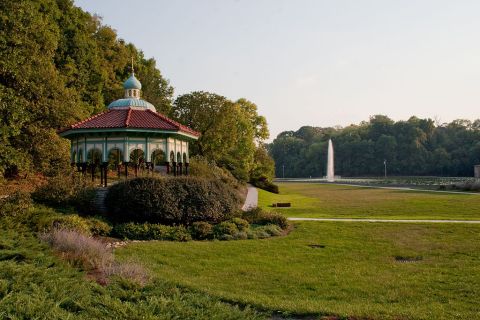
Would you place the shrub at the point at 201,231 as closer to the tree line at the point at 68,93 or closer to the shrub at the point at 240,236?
the shrub at the point at 240,236

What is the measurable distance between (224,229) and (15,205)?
295 inches

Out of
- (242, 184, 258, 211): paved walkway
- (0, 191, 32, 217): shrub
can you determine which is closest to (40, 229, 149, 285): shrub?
(0, 191, 32, 217): shrub

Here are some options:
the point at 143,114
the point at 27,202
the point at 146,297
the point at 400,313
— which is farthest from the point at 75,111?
the point at 400,313

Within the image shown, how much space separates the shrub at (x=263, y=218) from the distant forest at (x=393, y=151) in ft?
281

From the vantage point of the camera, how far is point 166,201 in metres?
18.0

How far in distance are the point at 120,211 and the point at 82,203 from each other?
6.63 feet

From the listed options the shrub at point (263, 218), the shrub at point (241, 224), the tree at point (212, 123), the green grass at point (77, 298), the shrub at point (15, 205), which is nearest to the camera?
the green grass at point (77, 298)

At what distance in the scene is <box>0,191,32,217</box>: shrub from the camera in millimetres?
15352

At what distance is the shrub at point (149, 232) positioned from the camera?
1662 centimetres

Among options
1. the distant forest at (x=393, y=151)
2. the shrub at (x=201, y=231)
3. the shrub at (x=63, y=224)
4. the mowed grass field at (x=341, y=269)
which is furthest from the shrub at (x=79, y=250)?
the distant forest at (x=393, y=151)

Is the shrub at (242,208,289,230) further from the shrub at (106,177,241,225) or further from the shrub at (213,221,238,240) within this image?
the shrub at (213,221,238,240)

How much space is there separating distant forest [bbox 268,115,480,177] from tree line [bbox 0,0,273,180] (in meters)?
58.1

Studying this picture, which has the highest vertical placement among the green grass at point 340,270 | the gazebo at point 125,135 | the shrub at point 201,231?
the gazebo at point 125,135

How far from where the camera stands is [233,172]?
155 ft
